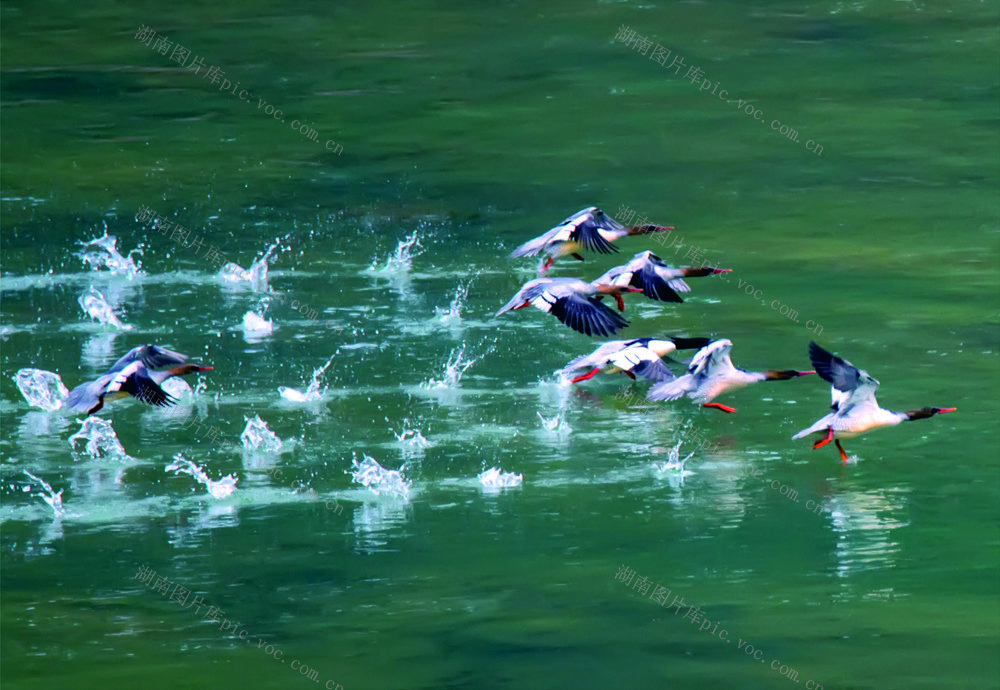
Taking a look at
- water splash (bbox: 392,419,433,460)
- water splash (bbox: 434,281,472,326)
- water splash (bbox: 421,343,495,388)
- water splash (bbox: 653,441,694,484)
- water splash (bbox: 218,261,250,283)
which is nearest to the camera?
water splash (bbox: 653,441,694,484)

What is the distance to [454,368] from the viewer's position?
12859mm

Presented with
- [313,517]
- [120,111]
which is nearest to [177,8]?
[120,111]

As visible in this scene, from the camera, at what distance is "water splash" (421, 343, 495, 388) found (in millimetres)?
12625

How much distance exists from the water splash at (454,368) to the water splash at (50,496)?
2.75 meters

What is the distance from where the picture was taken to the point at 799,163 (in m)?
17.3

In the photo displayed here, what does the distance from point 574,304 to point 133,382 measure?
102 inches

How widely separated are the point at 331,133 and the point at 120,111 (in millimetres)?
2393

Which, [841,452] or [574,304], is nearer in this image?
[574,304]

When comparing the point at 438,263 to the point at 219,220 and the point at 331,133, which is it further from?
the point at 331,133

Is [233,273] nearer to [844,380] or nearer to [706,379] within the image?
[706,379]

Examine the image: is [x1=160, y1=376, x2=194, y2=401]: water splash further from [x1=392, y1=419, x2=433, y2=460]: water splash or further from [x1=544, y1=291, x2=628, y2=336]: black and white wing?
[x1=544, y1=291, x2=628, y2=336]: black and white wing

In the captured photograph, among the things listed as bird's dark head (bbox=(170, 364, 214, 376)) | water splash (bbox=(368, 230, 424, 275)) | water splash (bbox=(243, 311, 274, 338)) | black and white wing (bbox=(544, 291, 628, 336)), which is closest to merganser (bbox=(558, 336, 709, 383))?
black and white wing (bbox=(544, 291, 628, 336))

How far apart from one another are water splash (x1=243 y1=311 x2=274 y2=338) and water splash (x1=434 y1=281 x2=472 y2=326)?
1268mm

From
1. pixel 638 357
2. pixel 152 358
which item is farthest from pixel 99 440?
pixel 638 357
